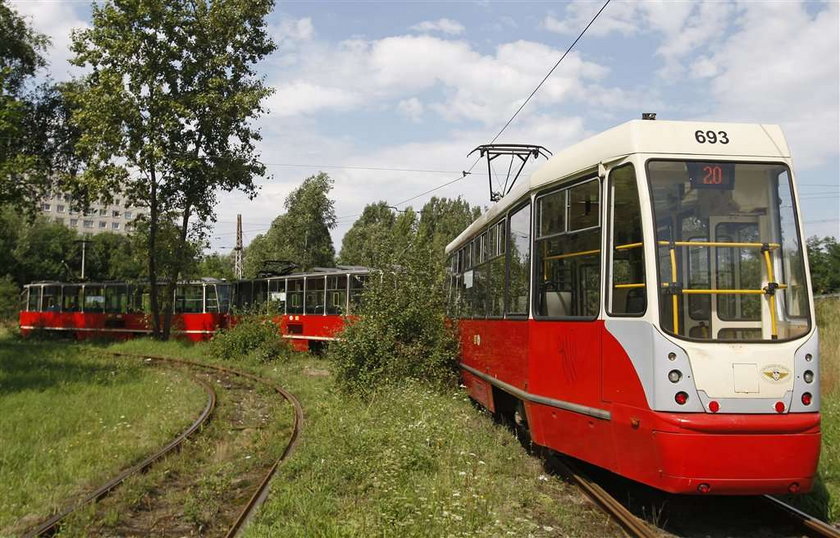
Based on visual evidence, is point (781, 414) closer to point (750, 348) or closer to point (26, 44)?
point (750, 348)

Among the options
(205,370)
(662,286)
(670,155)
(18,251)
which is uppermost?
(18,251)

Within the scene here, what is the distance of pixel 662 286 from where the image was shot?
5.46m

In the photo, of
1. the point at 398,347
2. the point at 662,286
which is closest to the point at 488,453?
the point at 662,286

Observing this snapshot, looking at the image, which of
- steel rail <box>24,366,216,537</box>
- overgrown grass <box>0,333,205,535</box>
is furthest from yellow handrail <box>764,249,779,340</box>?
overgrown grass <box>0,333,205,535</box>

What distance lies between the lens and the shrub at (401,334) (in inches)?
472

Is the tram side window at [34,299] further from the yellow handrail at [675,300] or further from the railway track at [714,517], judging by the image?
the yellow handrail at [675,300]

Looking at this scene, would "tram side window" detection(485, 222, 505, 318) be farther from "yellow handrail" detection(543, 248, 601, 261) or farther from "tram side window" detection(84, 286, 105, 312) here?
"tram side window" detection(84, 286, 105, 312)

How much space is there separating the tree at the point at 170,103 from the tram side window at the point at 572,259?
64.1ft

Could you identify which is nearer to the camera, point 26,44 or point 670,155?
point 670,155

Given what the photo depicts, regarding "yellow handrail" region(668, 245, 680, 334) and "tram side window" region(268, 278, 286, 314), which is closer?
"yellow handrail" region(668, 245, 680, 334)

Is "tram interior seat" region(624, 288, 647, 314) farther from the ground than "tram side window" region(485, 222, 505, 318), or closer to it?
closer to it

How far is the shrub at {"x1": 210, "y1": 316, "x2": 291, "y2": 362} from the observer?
2155 centimetres

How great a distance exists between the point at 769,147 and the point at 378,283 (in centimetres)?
812

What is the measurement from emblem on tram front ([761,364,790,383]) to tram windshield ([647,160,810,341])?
232 millimetres
